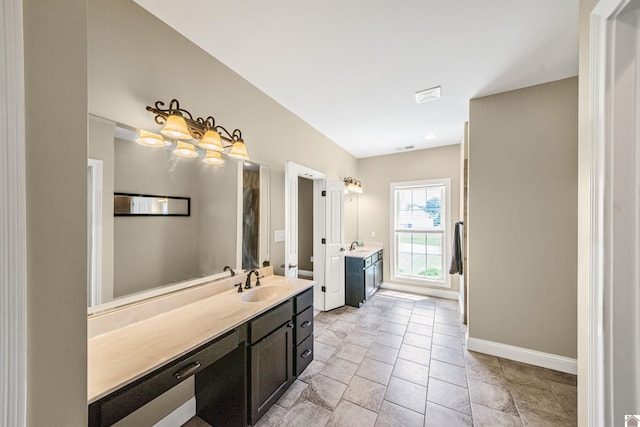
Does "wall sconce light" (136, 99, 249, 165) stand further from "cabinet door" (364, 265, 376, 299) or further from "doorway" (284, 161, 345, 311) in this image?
"cabinet door" (364, 265, 376, 299)

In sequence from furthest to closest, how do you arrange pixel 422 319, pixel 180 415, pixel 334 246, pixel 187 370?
pixel 334 246
pixel 422 319
pixel 180 415
pixel 187 370

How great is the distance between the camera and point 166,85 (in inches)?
59.8

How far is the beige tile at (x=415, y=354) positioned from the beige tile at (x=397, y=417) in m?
0.65

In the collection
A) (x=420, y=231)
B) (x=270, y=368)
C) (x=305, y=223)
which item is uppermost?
(x=305, y=223)

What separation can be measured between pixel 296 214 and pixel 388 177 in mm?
2488

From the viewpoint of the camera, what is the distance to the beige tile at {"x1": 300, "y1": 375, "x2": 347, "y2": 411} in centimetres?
174

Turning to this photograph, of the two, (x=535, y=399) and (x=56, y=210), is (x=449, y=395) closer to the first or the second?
(x=535, y=399)

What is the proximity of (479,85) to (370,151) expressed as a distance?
224 cm

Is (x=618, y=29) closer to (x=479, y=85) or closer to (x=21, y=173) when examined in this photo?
(x=479, y=85)

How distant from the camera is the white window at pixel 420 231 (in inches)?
160

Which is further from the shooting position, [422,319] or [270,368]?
[422,319]

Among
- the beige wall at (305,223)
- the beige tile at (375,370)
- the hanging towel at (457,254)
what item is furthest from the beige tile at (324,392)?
the beige wall at (305,223)

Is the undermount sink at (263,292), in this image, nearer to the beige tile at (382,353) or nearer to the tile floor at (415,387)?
the tile floor at (415,387)

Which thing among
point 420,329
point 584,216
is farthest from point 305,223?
point 584,216
